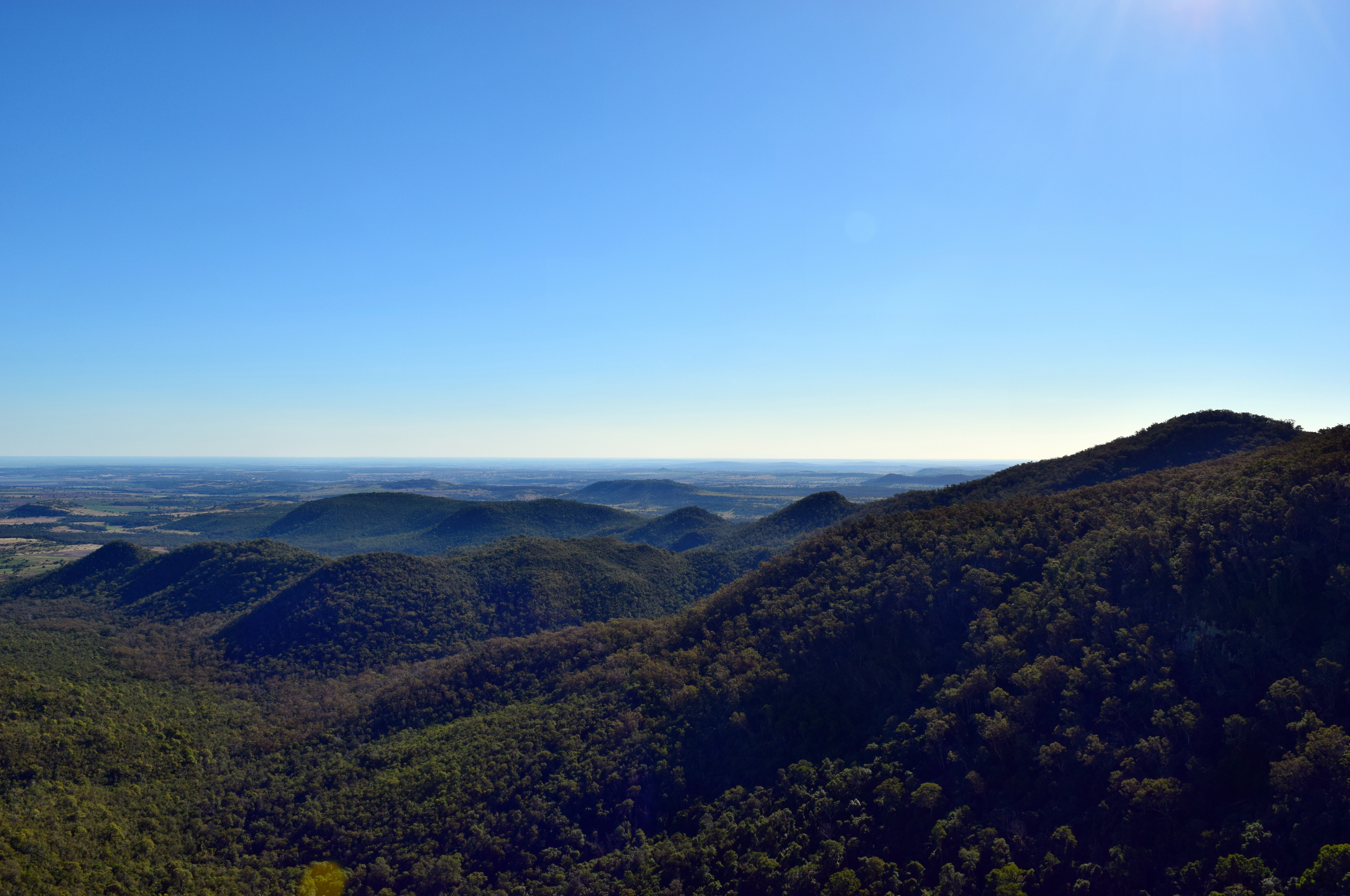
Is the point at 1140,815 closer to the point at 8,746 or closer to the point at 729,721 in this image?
the point at 729,721

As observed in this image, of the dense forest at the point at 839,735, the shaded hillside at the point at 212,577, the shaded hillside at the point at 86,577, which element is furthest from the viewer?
the shaded hillside at the point at 86,577

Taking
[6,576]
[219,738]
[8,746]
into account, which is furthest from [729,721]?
[6,576]

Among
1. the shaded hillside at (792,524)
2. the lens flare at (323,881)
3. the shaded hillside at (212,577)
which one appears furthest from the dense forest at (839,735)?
the shaded hillside at (792,524)

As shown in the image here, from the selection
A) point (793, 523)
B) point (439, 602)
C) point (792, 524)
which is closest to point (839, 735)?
point (439, 602)

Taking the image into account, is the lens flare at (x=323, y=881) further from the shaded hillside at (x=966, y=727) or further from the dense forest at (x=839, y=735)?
the shaded hillside at (x=966, y=727)

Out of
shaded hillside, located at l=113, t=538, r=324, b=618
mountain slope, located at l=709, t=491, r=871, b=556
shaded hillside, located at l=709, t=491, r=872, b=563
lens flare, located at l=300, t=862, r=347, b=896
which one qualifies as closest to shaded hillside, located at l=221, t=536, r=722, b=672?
shaded hillside, located at l=113, t=538, r=324, b=618

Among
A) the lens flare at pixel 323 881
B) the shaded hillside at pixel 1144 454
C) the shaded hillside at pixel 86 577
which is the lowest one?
the lens flare at pixel 323 881
